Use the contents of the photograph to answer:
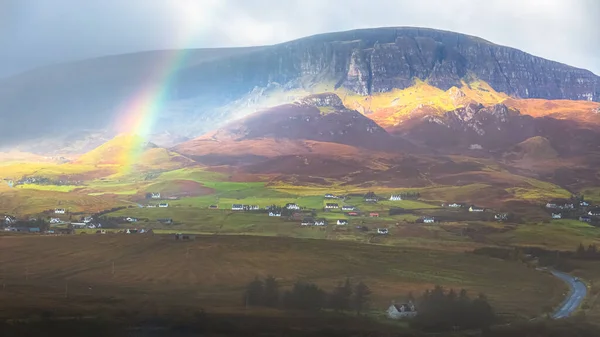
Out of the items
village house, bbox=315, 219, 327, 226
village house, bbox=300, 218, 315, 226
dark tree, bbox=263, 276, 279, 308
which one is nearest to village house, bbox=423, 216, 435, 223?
village house, bbox=315, 219, 327, 226

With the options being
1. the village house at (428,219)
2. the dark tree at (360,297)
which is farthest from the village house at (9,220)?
the village house at (428,219)

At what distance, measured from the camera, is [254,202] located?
11094cm

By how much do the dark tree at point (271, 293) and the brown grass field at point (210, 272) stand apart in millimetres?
2488

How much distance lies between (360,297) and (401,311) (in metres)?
4.22

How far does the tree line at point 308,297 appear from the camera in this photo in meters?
55.0

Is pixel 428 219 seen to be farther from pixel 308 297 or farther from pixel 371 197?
pixel 308 297

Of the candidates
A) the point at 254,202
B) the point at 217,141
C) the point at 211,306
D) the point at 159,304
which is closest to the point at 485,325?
the point at 211,306

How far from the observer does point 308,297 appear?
5634 centimetres

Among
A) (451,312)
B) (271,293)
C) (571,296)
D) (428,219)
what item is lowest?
(451,312)

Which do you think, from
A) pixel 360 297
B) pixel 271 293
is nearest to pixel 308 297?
pixel 271 293

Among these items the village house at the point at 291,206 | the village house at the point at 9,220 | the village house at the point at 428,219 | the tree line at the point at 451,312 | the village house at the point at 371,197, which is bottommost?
the tree line at the point at 451,312

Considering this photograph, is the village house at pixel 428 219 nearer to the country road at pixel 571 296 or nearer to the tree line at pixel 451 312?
the country road at pixel 571 296

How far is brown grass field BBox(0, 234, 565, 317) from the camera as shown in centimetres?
5584

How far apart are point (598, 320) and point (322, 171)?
9292 cm
